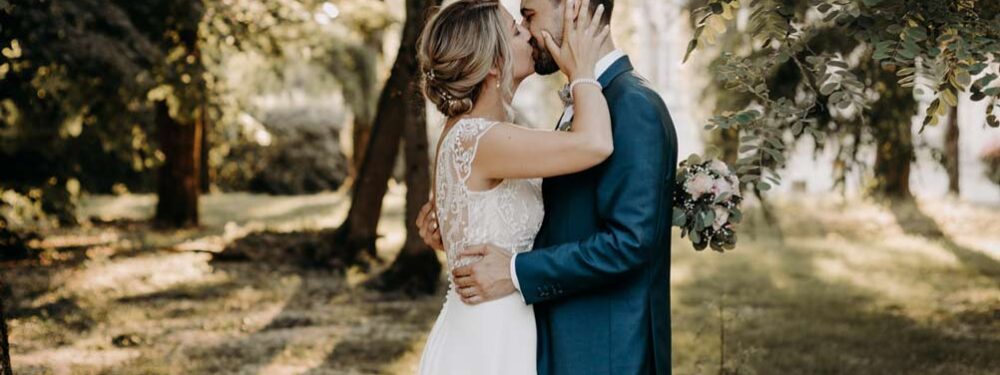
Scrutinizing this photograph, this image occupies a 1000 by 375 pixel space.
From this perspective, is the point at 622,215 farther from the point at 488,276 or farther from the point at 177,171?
the point at 177,171

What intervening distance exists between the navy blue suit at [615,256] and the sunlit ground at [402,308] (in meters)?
2.45

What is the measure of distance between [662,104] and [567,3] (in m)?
0.39

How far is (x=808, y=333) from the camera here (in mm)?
8000

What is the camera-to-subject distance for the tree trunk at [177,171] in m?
14.5

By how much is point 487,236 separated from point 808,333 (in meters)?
5.47

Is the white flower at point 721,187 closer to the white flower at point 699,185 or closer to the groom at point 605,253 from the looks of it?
the white flower at point 699,185

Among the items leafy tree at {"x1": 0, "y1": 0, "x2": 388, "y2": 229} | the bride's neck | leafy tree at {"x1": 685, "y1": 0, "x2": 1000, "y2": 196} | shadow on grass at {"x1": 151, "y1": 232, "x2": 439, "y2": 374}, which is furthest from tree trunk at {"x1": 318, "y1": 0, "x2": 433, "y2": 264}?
the bride's neck

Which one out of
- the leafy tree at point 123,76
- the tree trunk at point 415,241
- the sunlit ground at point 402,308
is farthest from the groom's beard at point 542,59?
the tree trunk at point 415,241

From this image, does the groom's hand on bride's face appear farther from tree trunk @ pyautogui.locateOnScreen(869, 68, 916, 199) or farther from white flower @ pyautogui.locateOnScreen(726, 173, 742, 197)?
tree trunk @ pyautogui.locateOnScreen(869, 68, 916, 199)

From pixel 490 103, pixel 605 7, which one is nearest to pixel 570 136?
pixel 490 103

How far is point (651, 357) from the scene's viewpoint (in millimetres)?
3059

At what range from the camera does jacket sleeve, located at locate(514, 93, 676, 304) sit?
9.46ft

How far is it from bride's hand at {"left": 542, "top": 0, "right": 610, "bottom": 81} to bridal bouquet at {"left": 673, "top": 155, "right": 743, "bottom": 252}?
65cm

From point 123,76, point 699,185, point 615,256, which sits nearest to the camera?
point 615,256
